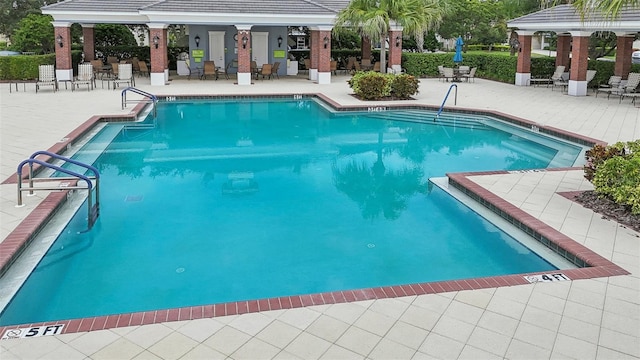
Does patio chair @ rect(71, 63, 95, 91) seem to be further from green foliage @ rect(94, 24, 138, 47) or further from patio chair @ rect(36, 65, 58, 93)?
green foliage @ rect(94, 24, 138, 47)

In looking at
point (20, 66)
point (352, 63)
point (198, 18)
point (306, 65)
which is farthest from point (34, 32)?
point (352, 63)

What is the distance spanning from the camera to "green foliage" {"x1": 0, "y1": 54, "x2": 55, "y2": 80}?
26.2m

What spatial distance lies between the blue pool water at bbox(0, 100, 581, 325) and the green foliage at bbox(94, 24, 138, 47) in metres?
18.9

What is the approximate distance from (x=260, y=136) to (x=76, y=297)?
9853 millimetres

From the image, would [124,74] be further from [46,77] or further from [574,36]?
[574,36]

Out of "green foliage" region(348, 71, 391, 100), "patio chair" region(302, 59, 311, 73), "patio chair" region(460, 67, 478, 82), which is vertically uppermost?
"patio chair" region(302, 59, 311, 73)

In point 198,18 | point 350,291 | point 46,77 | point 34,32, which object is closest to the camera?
point 350,291

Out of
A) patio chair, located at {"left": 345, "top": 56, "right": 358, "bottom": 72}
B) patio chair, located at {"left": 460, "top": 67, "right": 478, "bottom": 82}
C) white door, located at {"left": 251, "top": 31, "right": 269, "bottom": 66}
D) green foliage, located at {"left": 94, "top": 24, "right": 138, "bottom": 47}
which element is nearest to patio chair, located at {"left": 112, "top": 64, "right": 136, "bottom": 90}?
white door, located at {"left": 251, "top": 31, "right": 269, "bottom": 66}

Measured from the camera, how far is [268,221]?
9062mm

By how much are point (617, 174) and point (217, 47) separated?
82.3 ft

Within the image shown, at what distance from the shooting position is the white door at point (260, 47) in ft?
101

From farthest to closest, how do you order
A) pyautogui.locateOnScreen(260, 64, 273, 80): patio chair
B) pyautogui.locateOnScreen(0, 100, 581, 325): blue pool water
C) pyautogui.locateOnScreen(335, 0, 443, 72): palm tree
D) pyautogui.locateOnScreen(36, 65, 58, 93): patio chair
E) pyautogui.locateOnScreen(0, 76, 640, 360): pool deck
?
pyautogui.locateOnScreen(260, 64, 273, 80): patio chair → pyautogui.locateOnScreen(36, 65, 58, 93): patio chair → pyautogui.locateOnScreen(335, 0, 443, 72): palm tree → pyautogui.locateOnScreen(0, 100, 581, 325): blue pool water → pyautogui.locateOnScreen(0, 76, 640, 360): pool deck

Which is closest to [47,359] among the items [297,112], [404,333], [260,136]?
[404,333]

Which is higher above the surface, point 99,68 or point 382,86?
point 99,68
